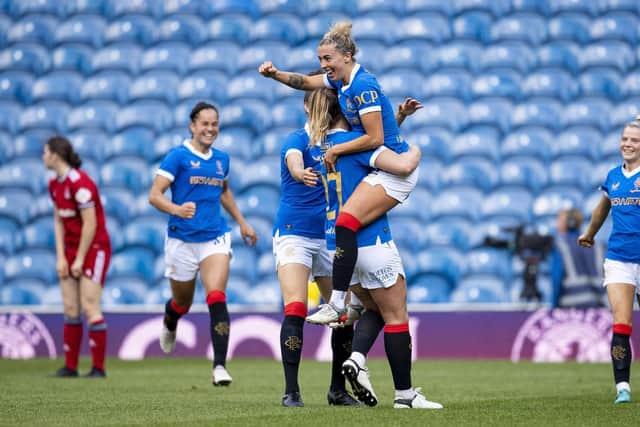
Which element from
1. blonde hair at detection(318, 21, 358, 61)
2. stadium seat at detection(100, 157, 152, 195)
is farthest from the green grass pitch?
stadium seat at detection(100, 157, 152, 195)

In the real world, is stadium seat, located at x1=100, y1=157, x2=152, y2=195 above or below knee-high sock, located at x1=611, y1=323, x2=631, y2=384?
above

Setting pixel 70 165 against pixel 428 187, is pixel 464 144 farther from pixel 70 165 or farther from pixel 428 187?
pixel 70 165

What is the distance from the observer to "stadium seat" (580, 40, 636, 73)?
1633 centimetres

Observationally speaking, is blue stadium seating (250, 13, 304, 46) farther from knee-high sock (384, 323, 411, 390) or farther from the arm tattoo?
knee-high sock (384, 323, 411, 390)

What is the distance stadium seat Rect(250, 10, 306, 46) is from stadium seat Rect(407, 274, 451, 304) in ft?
17.6

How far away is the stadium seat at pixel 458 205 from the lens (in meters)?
14.5

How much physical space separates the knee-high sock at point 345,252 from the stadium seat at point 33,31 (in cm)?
1356

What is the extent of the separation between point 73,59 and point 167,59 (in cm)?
167

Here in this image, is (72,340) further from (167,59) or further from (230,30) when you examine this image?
(230,30)

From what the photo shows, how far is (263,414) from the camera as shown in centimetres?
558

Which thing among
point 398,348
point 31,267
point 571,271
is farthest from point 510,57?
point 398,348

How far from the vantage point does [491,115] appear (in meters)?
15.7

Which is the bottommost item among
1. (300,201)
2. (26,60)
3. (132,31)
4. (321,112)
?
(300,201)

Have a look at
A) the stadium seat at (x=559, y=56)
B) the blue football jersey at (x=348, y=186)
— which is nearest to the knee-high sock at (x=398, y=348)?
the blue football jersey at (x=348, y=186)
